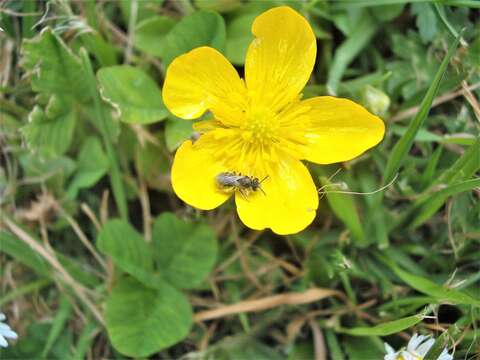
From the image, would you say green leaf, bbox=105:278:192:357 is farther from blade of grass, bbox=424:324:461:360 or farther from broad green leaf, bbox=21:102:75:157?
blade of grass, bbox=424:324:461:360

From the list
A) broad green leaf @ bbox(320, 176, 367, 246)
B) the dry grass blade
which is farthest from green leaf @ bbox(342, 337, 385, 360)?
broad green leaf @ bbox(320, 176, 367, 246)

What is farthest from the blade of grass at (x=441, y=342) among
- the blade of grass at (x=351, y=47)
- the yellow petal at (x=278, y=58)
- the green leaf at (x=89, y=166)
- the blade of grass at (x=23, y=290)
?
the blade of grass at (x=23, y=290)

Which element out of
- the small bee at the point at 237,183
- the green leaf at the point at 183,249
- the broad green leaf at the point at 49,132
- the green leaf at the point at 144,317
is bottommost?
the green leaf at the point at 144,317

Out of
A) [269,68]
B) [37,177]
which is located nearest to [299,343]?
[269,68]

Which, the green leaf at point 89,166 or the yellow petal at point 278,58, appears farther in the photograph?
the green leaf at point 89,166

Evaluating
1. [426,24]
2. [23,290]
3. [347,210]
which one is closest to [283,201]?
[347,210]

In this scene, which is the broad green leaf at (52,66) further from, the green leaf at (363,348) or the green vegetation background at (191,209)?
the green leaf at (363,348)
